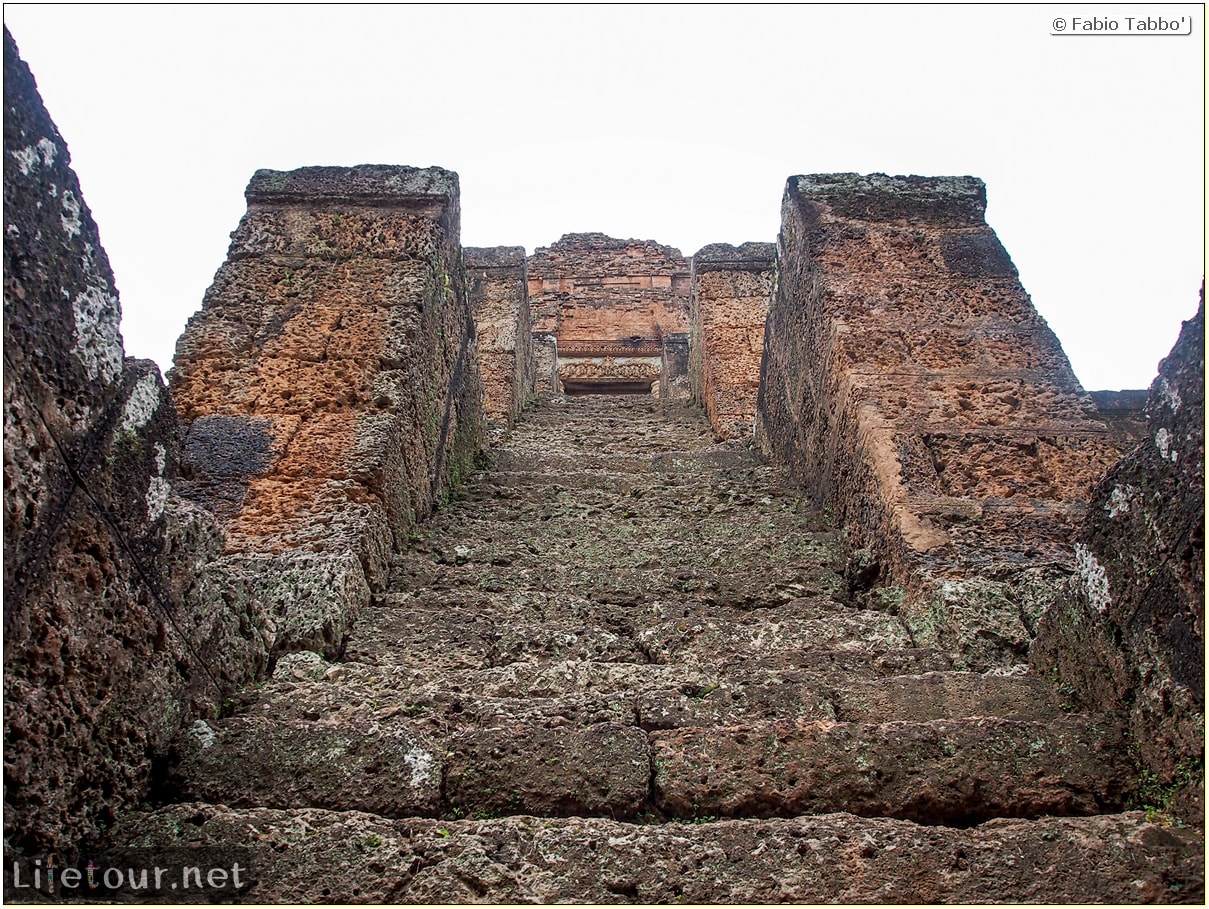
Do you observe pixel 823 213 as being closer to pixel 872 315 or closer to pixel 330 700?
pixel 872 315

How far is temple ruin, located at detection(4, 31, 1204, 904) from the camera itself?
169 cm

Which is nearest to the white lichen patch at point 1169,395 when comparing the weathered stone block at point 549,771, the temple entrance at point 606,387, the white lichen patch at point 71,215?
the weathered stone block at point 549,771

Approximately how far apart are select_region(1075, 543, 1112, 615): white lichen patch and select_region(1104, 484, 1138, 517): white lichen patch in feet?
0.44

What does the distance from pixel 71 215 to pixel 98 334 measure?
27 cm

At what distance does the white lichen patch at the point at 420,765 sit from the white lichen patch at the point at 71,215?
1426 millimetres

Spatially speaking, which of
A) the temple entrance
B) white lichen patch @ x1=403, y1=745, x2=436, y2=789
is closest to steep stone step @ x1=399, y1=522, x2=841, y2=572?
white lichen patch @ x1=403, y1=745, x2=436, y2=789

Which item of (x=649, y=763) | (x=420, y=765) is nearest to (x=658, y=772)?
(x=649, y=763)

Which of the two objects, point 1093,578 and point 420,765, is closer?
point 420,765

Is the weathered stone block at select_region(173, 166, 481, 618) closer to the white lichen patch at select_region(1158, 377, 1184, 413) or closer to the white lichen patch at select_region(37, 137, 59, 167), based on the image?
the white lichen patch at select_region(37, 137, 59, 167)

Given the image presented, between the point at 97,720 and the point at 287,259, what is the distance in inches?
123

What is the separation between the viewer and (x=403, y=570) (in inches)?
138

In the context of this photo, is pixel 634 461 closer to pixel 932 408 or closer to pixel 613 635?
pixel 932 408

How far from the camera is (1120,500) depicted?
2.11 meters

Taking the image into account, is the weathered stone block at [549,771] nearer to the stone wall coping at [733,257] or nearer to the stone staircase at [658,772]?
the stone staircase at [658,772]
